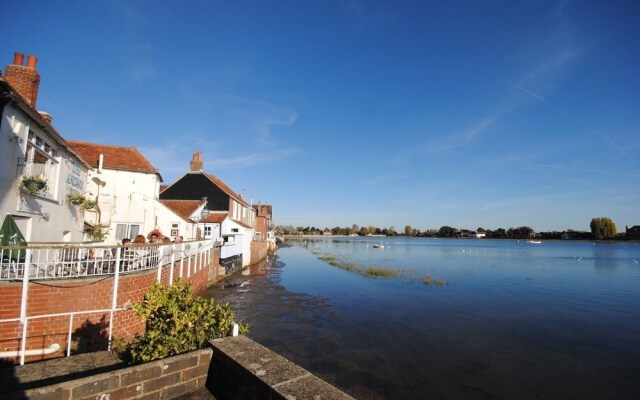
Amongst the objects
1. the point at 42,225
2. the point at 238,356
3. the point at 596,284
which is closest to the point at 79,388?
the point at 238,356

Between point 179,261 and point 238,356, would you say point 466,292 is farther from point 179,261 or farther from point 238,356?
point 238,356

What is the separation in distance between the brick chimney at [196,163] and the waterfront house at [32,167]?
80.9 feet

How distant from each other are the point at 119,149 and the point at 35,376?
2214cm

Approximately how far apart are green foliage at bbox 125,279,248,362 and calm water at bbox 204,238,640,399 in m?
5.96

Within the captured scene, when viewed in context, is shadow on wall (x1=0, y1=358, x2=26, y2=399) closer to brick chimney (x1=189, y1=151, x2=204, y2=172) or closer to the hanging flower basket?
the hanging flower basket

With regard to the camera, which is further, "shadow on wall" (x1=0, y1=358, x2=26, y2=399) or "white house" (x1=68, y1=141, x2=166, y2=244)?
"white house" (x1=68, y1=141, x2=166, y2=244)

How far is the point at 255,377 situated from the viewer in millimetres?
4195

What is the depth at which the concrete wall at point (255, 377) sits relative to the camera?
384 cm

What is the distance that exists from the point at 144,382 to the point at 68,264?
20.6 feet

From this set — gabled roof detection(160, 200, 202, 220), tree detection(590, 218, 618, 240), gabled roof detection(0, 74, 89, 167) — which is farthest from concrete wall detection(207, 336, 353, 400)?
tree detection(590, 218, 618, 240)

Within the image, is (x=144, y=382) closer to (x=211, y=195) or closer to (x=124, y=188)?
(x=124, y=188)

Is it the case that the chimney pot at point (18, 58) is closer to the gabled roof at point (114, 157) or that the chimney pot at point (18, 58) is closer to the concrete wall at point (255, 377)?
the gabled roof at point (114, 157)

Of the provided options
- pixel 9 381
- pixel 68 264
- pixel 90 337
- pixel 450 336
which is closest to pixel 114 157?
pixel 68 264

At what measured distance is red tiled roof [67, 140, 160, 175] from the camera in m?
21.8
